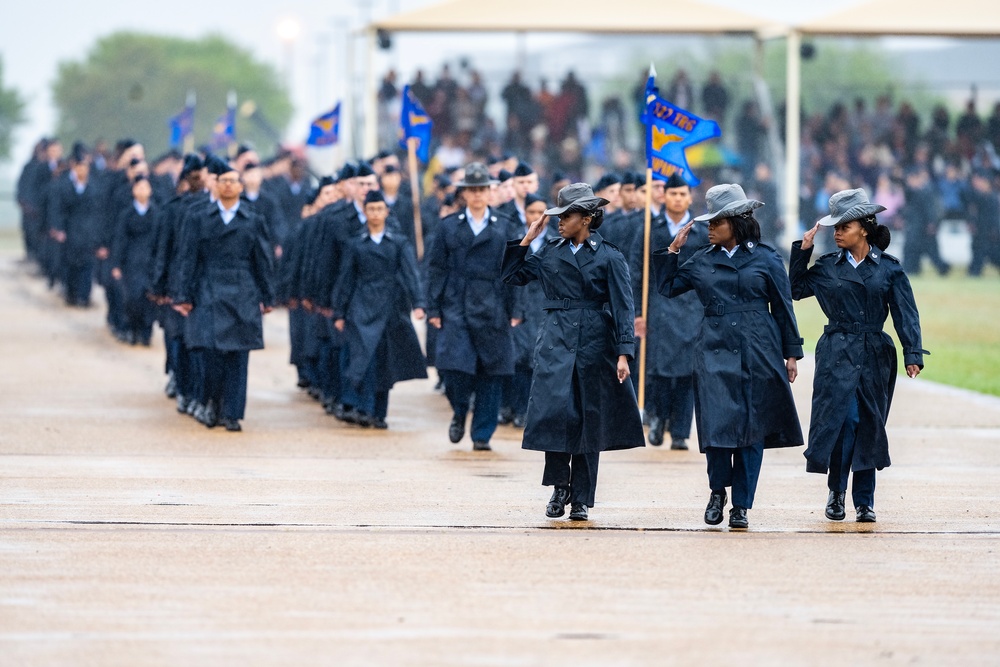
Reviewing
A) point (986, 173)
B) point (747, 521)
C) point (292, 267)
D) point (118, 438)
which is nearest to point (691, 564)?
point (747, 521)

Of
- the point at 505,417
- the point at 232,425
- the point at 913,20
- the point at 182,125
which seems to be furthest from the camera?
A: the point at 913,20

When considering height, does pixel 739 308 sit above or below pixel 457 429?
above

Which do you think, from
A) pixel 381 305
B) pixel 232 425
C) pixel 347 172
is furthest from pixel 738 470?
pixel 347 172

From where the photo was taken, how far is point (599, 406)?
10.8 meters

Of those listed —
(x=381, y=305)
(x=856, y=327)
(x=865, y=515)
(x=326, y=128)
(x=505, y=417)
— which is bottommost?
(x=505, y=417)

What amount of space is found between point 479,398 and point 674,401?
4.52ft

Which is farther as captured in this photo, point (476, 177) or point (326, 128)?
point (326, 128)

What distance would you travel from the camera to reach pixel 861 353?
10805mm

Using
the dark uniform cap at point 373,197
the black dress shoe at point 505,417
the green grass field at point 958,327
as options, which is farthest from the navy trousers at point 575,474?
the green grass field at point 958,327

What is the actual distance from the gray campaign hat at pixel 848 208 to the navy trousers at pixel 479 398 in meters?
3.87

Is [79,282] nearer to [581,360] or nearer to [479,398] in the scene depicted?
[479,398]

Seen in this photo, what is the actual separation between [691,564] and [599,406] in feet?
5.08

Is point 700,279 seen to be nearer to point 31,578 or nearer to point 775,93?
point 31,578

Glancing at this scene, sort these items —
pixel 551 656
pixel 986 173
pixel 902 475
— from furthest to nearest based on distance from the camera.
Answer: pixel 986 173 < pixel 902 475 < pixel 551 656
